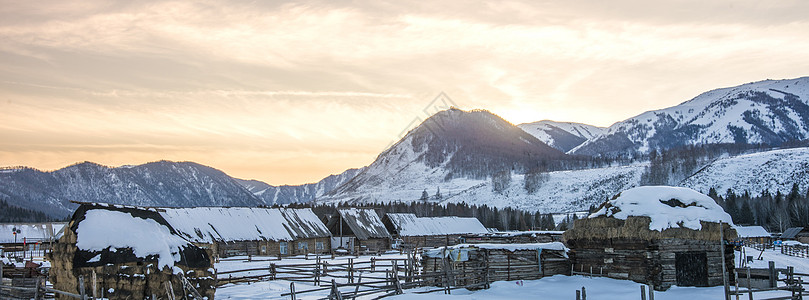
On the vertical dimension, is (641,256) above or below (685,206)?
below

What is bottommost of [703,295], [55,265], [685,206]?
[703,295]

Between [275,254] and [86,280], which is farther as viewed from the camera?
[275,254]

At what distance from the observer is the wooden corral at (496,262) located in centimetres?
2891

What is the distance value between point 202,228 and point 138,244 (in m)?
27.6

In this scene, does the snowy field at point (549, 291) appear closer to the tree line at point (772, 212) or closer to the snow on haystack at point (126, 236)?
the snow on haystack at point (126, 236)

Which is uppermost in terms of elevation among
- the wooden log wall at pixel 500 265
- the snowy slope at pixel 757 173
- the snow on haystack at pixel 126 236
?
the snowy slope at pixel 757 173

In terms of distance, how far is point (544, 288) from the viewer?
91.3ft

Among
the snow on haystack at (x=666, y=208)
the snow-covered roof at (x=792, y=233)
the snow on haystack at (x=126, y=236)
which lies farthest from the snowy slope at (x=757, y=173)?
the snow on haystack at (x=126, y=236)

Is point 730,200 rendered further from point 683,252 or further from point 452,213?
point 683,252

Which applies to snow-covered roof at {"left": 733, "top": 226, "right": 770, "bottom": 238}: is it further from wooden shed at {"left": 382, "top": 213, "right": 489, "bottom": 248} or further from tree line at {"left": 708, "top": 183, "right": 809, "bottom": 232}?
wooden shed at {"left": 382, "top": 213, "right": 489, "bottom": 248}

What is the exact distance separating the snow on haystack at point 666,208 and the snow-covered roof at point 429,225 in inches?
1866

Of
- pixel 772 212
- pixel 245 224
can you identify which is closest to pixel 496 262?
pixel 245 224

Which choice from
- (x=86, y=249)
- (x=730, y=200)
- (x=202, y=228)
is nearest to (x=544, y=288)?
(x=86, y=249)

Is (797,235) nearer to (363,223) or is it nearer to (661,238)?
(363,223)
